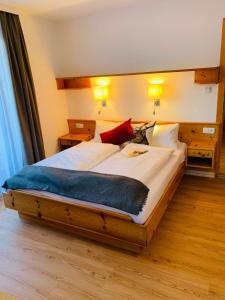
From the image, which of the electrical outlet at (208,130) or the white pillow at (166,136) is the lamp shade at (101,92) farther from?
the electrical outlet at (208,130)

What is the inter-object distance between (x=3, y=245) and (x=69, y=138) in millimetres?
2116

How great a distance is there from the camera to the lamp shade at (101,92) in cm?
373

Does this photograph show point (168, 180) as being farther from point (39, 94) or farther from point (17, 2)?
point (17, 2)

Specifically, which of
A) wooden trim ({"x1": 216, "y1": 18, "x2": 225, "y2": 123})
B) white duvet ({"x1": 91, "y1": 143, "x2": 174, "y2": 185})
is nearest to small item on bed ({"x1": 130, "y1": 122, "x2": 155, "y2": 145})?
white duvet ({"x1": 91, "y1": 143, "x2": 174, "y2": 185})

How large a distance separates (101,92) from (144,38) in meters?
1.02

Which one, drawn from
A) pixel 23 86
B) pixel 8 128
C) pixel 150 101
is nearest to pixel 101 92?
pixel 150 101

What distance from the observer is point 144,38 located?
3389mm

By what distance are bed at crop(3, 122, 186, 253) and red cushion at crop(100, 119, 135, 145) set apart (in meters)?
0.60

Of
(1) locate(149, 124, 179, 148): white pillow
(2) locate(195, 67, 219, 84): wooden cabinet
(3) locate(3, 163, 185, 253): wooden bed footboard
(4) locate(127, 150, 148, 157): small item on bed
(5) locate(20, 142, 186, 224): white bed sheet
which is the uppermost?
(2) locate(195, 67, 219, 84): wooden cabinet

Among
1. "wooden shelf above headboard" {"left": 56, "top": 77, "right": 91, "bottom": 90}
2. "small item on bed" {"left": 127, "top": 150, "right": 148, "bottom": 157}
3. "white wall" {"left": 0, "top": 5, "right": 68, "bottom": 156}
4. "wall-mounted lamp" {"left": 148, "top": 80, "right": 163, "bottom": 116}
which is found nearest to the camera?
"small item on bed" {"left": 127, "top": 150, "right": 148, "bottom": 157}

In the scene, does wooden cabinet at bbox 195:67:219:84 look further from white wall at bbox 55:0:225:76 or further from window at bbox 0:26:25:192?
window at bbox 0:26:25:192

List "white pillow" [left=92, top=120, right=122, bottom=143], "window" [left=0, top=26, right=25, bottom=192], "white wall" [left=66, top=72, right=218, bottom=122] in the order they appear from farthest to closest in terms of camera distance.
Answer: "white pillow" [left=92, top=120, right=122, bottom=143]
"white wall" [left=66, top=72, right=218, bottom=122]
"window" [left=0, top=26, right=25, bottom=192]

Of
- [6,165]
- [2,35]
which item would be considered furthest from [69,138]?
[2,35]

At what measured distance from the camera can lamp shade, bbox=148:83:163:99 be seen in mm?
3357
